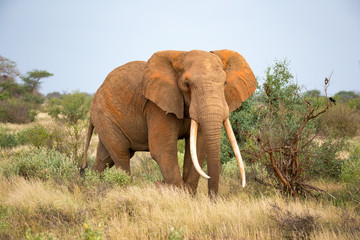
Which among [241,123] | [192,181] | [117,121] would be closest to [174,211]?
[192,181]

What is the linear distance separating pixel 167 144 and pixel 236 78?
1.62 metres

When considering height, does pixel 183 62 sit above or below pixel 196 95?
above

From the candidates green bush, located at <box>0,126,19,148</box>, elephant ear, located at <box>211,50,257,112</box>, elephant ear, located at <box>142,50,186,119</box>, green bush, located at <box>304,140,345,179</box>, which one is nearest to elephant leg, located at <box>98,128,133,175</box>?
elephant ear, located at <box>142,50,186,119</box>

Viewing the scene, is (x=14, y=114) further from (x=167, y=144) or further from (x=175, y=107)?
(x=175, y=107)

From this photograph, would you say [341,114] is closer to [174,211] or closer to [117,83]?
[117,83]

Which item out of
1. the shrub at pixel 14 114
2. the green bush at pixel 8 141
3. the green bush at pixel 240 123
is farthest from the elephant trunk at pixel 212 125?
the shrub at pixel 14 114

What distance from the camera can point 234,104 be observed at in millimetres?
5957

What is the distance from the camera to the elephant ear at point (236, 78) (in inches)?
233

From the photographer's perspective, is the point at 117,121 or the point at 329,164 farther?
the point at 329,164

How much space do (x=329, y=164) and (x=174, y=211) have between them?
4.59 meters

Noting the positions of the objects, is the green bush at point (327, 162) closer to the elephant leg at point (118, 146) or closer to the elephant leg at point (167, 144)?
the elephant leg at point (167, 144)

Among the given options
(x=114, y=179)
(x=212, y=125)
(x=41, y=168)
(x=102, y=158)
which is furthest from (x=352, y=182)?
(x=41, y=168)

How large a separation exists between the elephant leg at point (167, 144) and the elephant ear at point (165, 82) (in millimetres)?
307

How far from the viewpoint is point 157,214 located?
485 cm
